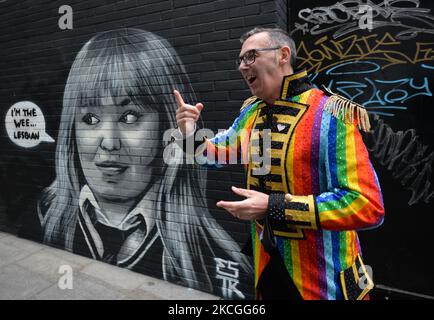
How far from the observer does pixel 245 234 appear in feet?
10.6

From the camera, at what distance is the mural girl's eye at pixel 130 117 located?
3.79 meters

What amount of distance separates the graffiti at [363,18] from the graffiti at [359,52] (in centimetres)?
8

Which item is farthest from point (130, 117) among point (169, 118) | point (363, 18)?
point (363, 18)

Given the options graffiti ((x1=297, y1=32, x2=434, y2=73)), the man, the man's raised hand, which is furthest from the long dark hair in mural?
the man

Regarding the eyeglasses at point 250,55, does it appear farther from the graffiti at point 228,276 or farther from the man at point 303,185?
the graffiti at point 228,276

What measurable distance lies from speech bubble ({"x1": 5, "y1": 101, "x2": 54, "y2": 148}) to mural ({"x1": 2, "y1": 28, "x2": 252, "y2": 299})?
7 centimetres

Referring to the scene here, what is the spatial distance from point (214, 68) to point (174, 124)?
771 mm

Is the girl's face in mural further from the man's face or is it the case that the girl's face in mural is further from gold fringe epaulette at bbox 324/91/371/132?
gold fringe epaulette at bbox 324/91/371/132

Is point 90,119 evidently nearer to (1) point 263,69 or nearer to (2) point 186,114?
(2) point 186,114

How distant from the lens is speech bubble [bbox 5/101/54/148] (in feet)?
15.4

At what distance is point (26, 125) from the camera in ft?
15.9

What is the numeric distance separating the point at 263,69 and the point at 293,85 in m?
0.19
